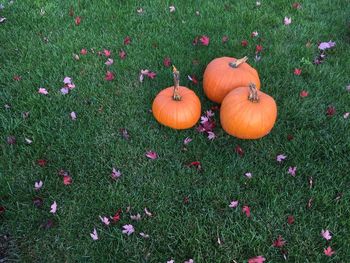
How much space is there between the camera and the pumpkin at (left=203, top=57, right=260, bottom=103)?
342cm

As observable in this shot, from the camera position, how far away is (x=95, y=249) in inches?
107

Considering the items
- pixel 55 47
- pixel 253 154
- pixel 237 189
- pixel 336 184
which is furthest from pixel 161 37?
pixel 336 184

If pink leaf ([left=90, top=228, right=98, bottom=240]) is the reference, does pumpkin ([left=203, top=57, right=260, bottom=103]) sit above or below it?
above

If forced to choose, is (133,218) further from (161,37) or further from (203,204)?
(161,37)

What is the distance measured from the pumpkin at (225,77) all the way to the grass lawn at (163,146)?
24 centimetres

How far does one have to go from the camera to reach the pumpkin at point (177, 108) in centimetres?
329

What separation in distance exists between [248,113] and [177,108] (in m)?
0.59

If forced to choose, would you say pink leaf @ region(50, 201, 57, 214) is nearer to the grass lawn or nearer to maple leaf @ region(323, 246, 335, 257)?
the grass lawn

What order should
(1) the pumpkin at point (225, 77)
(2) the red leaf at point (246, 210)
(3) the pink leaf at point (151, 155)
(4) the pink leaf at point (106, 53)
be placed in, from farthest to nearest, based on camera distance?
1. (4) the pink leaf at point (106, 53)
2. (1) the pumpkin at point (225, 77)
3. (3) the pink leaf at point (151, 155)
4. (2) the red leaf at point (246, 210)

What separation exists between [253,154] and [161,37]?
1920 millimetres

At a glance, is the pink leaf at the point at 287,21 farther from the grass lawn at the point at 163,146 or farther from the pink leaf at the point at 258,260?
the pink leaf at the point at 258,260

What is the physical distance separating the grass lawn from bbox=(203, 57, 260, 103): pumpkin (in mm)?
240

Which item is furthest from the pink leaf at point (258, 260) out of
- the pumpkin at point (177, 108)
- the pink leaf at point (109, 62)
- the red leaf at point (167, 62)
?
the pink leaf at point (109, 62)

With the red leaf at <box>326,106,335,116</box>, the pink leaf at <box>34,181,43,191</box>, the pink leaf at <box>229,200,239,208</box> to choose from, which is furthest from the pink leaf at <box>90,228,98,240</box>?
the red leaf at <box>326,106,335,116</box>
